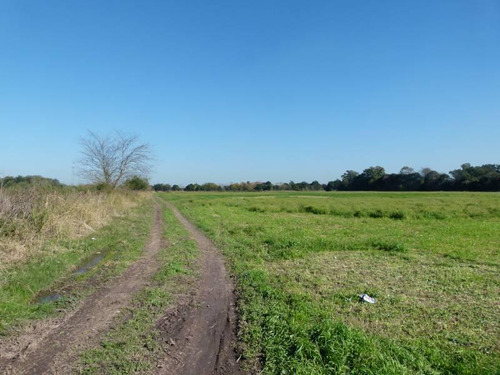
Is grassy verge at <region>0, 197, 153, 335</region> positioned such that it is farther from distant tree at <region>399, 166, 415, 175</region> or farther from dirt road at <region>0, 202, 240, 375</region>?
distant tree at <region>399, 166, 415, 175</region>

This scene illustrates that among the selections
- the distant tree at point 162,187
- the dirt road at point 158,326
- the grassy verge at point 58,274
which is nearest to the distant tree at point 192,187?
the distant tree at point 162,187

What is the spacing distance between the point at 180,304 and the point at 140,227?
1216 centimetres

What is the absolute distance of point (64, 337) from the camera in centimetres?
443

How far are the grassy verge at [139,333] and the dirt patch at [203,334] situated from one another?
202 mm

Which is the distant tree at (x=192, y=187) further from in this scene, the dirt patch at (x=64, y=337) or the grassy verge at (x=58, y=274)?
the dirt patch at (x=64, y=337)

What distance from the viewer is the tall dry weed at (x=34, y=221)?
8688 mm

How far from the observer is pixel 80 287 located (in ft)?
22.4

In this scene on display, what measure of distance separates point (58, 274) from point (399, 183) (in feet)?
341

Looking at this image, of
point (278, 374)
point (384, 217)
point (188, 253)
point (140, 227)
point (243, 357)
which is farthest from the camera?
point (384, 217)

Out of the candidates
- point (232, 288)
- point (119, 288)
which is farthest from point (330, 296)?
point (119, 288)

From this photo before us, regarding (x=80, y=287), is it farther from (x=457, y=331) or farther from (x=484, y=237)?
(x=484, y=237)

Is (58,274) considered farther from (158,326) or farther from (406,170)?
(406,170)

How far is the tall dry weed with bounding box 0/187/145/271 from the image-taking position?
8.69 metres

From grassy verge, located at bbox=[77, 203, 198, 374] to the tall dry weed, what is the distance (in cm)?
400
